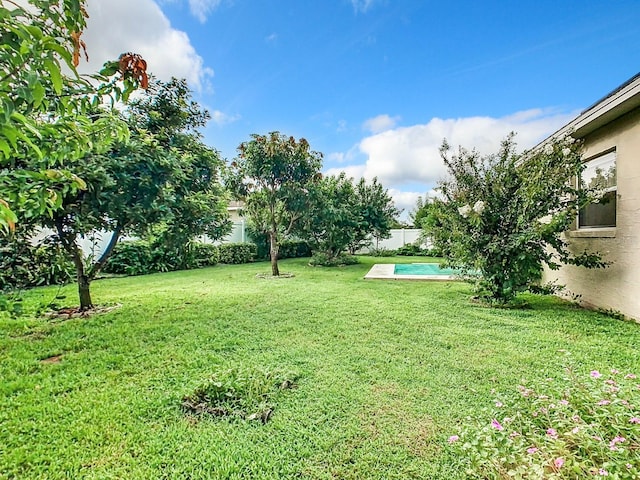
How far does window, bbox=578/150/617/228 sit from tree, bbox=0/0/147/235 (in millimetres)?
7259

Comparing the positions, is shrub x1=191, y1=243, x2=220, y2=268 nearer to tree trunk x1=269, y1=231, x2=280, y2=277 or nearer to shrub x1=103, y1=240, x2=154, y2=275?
shrub x1=103, y1=240, x2=154, y2=275

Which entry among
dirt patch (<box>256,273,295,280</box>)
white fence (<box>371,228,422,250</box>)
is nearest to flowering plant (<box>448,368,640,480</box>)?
dirt patch (<box>256,273,295,280</box>)

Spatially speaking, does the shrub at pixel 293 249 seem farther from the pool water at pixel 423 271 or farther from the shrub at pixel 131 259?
the shrub at pixel 131 259

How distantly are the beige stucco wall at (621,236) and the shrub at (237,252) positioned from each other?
12721 mm

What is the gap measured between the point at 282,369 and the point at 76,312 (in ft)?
15.7

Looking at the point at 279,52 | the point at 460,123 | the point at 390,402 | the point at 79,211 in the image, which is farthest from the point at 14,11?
the point at 460,123

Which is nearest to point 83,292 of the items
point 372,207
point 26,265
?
point 26,265

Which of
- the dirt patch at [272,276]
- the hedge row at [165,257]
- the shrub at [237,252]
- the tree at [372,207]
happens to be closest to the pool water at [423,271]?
the tree at [372,207]

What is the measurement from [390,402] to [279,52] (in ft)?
33.4

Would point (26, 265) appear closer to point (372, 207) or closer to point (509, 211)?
point (509, 211)

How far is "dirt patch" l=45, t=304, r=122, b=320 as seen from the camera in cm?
576

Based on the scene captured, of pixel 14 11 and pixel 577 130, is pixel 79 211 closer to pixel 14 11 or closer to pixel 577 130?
pixel 14 11

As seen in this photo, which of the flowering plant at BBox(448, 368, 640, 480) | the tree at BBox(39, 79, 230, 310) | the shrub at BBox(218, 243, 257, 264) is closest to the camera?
the flowering plant at BBox(448, 368, 640, 480)

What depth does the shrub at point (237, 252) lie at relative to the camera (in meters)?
14.7
